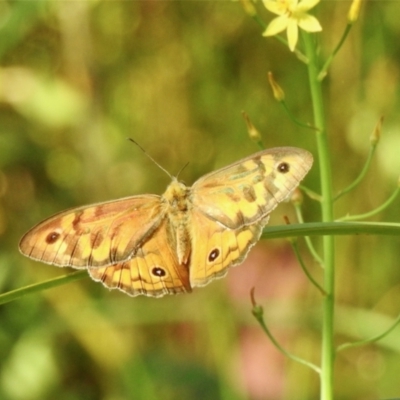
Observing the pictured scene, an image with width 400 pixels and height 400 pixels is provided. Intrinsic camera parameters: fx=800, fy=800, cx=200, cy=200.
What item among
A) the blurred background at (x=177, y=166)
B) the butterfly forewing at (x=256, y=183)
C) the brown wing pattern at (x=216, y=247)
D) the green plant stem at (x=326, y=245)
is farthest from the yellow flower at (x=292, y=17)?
the blurred background at (x=177, y=166)

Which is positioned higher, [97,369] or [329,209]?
[329,209]

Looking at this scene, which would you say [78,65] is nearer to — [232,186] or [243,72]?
[243,72]

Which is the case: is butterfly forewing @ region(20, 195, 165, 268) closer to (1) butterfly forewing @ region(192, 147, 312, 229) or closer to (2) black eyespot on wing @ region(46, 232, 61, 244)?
(2) black eyespot on wing @ region(46, 232, 61, 244)

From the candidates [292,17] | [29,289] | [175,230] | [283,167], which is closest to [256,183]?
[283,167]

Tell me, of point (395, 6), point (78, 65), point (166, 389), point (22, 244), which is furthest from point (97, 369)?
point (395, 6)

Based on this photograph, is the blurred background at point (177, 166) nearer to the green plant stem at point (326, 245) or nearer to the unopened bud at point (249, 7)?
the green plant stem at point (326, 245)

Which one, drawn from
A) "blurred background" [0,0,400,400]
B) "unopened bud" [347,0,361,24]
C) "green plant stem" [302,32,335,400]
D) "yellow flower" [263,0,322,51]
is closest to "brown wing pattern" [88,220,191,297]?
"green plant stem" [302,32,335,400]
